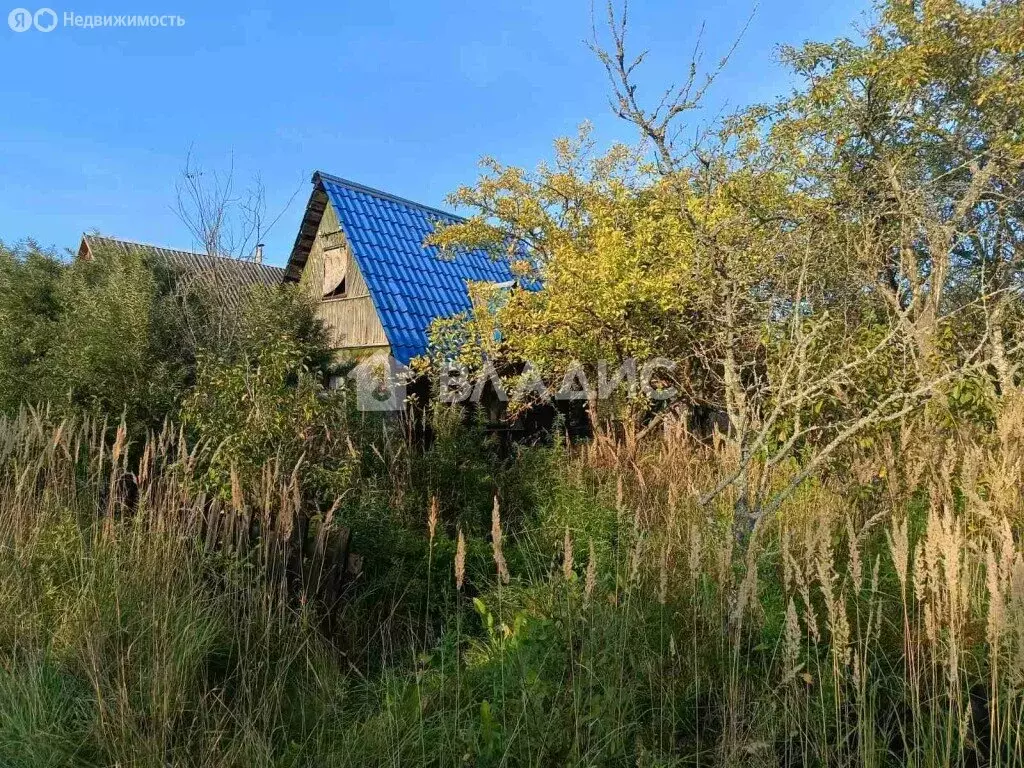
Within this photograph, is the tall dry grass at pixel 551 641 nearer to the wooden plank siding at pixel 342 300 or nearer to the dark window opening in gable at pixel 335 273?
the wooden plank siding at pixel 342 300

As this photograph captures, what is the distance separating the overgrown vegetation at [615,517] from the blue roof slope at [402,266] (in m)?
3.06

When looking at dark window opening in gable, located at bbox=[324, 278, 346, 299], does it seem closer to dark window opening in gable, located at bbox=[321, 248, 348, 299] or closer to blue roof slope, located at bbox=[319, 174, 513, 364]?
dark window opening in gable, located at bbox=[321, 248, 348, 299]

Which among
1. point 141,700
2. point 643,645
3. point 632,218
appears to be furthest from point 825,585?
point 632,218

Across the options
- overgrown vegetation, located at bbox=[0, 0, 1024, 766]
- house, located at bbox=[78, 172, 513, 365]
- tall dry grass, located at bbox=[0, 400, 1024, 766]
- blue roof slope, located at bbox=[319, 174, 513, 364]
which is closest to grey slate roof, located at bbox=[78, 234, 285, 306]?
house, located at bbox=[78, 172, 513, 365]

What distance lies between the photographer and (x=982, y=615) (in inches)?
96.2

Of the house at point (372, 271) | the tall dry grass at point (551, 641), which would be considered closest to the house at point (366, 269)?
the house at point (372, 271)

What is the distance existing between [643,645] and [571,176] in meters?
8.64

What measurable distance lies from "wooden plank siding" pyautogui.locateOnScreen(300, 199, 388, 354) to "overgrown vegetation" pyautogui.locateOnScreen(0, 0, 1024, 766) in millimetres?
3583

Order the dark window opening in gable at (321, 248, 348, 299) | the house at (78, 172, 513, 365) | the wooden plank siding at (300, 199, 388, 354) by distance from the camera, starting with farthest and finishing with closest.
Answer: the dark window opening in gable at (321, 248, 348, 299) < the wooden plank siding at (300, 199, 388, 354) < the house at (78, 172, 513, 365)

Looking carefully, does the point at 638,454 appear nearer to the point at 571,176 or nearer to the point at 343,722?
the point at 343,722

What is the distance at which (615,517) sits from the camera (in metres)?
4.68

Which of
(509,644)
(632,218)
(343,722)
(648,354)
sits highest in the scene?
(632,218)

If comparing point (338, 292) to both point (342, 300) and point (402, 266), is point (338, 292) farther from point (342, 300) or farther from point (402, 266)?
point (402, 266)

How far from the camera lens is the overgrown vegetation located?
6.88 ft
